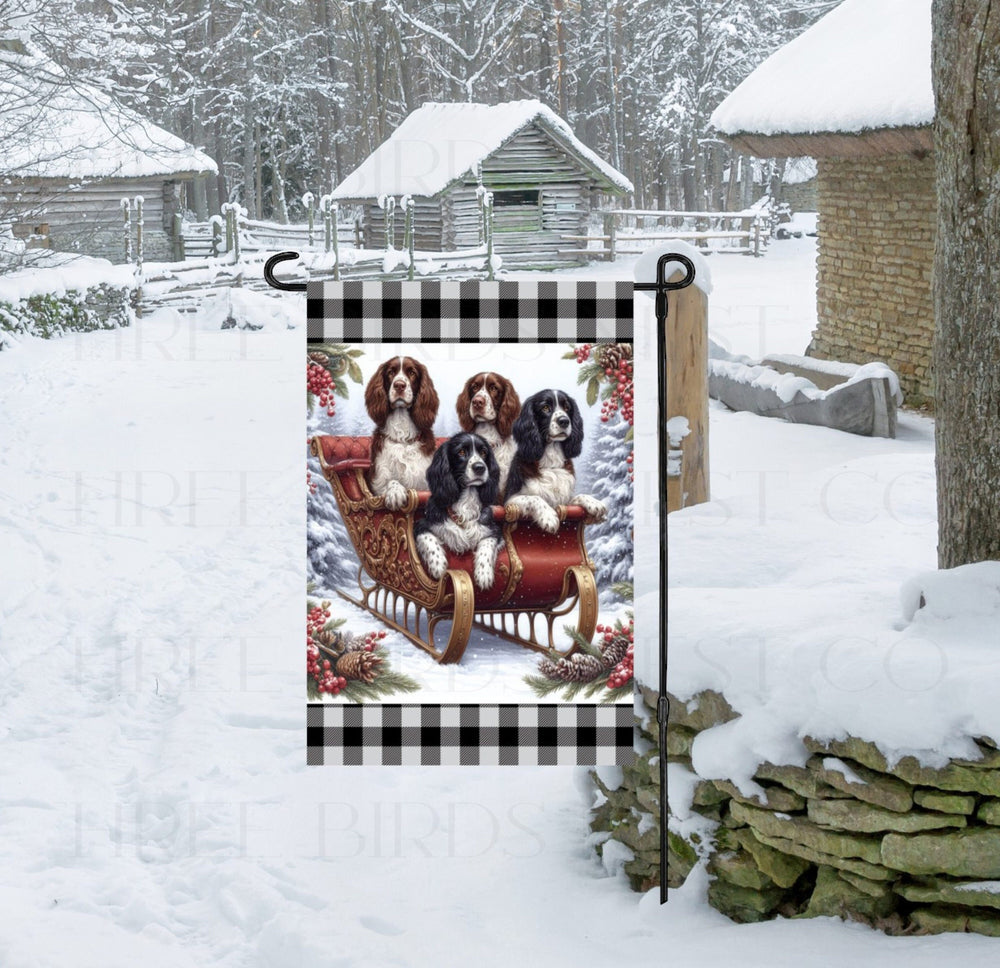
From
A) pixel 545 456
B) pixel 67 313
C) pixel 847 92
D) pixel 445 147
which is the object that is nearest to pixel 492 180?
pixel 445 147

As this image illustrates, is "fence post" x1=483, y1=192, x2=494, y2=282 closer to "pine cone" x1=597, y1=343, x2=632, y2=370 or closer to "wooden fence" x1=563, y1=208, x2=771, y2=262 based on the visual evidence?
"wooden fence" x1=563, y1=208, x2=771, y2=262

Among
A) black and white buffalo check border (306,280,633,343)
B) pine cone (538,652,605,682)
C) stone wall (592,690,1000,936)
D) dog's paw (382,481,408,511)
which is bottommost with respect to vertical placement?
stone wall (592,690,1000,936)

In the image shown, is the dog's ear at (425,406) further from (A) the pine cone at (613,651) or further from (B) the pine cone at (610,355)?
(A) the pine cone at (613,651)

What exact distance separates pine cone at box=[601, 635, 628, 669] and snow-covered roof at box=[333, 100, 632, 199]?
2464 cm

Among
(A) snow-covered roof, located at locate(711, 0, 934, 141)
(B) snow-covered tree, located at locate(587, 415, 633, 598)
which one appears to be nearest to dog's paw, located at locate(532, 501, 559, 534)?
(B) snow-covered tree, located at locate(587, 415, 633, 598)

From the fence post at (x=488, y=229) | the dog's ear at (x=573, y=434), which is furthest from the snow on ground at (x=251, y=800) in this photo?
the fence post at (x=488, y=229)

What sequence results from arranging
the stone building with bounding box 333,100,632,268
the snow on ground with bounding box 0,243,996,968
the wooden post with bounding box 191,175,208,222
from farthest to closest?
the wooden post with bounding box 191,175,208,222, the stone building with bounding box 333,100,632,268, the snow on ground with bounding box 0,243,996,968

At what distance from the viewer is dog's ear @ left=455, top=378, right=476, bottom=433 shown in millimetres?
3190

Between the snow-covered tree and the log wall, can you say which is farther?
the log wall

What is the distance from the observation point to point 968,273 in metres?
3.81

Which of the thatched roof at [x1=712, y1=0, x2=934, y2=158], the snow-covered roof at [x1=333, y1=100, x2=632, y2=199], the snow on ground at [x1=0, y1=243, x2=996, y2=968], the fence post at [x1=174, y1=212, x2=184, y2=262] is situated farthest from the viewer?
the snow-covered roof at [x1=333, y1=100, x2=632, y2=199]

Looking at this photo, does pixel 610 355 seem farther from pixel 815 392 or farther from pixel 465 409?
pixel 815 392

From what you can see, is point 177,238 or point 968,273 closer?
point 968,273

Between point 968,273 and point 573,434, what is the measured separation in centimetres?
142
